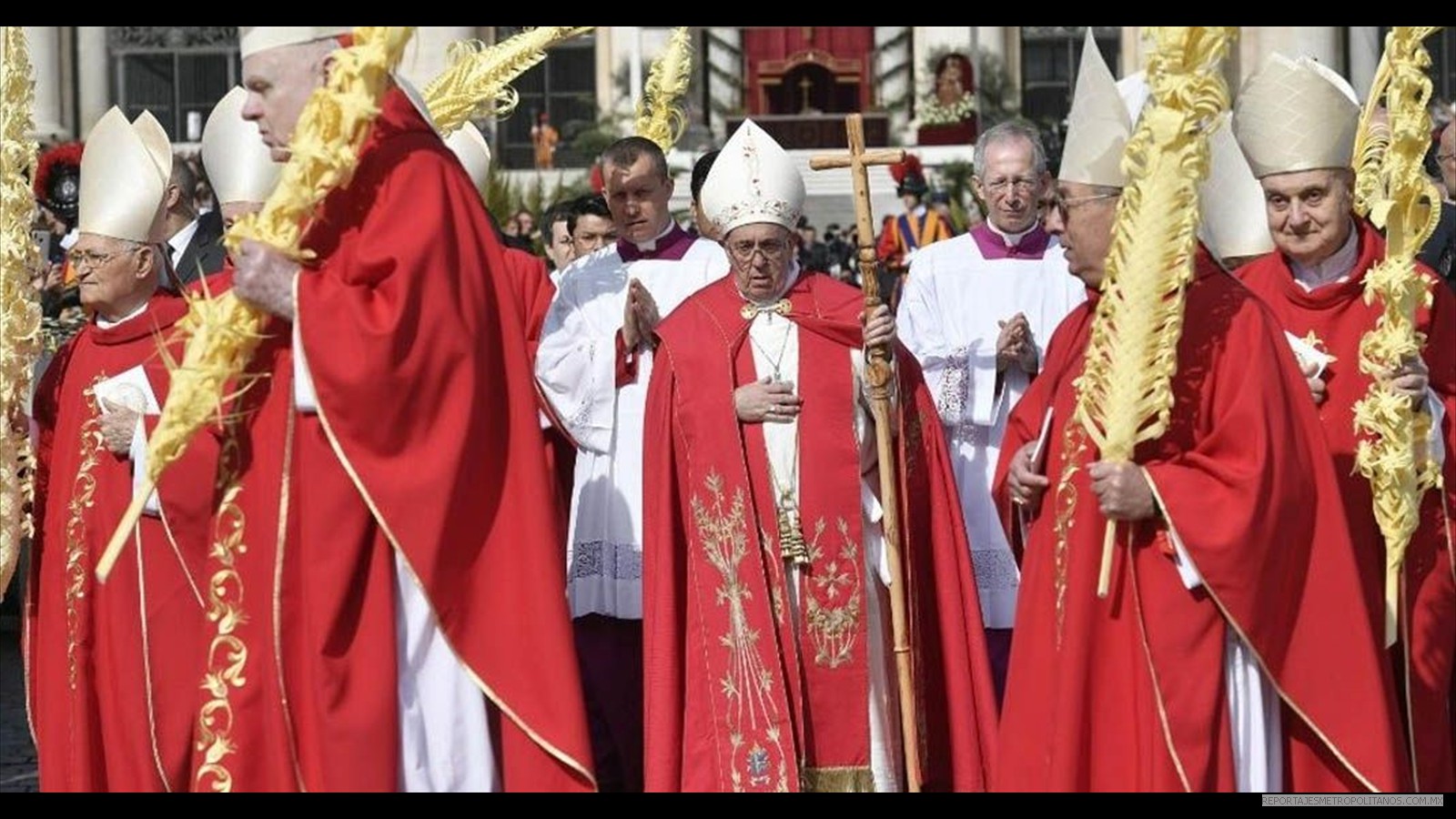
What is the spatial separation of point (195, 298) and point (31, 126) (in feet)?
5.06

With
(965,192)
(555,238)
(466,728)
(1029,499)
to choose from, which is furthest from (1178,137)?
(965,192)

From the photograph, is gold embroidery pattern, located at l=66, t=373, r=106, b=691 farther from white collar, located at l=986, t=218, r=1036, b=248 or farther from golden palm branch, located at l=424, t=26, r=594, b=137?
white collar, located at l=986, t=218, r=1036, b=248

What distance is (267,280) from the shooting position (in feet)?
17.1

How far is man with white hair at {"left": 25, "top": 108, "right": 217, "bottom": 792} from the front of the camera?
6551 mm

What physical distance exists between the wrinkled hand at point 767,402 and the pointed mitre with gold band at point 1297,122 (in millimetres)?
1377

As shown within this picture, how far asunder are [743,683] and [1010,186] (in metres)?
1.93

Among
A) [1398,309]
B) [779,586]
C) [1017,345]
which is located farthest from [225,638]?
[1017,345]

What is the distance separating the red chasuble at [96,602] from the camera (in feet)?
21.4

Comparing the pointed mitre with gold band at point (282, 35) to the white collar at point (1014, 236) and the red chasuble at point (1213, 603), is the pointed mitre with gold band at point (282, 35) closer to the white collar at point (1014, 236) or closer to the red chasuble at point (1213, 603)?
the red chasuble at point (1213, 603)

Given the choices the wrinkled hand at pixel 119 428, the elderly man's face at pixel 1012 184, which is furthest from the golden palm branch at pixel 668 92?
the wrinkled hand at pixel 119 428

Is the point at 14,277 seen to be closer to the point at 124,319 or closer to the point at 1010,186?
the point at 124,319

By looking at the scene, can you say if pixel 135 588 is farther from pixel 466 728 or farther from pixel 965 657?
A: pixel 965 657

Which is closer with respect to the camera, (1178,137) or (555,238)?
(1178,137)

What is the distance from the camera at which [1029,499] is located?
5793 millimetres
